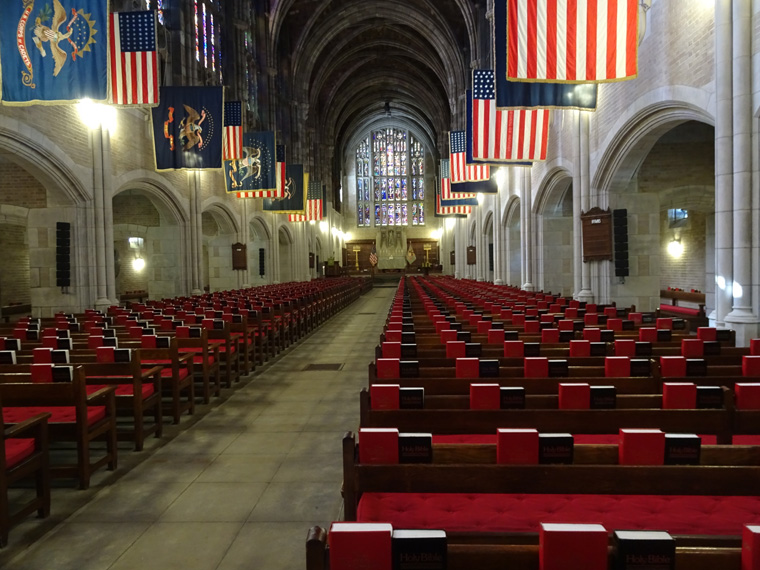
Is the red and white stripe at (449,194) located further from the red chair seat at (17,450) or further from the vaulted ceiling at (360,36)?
the red chair seat at (17,450)

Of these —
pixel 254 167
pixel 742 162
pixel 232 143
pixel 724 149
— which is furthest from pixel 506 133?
pixel 254 167

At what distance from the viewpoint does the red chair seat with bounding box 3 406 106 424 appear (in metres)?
4.76

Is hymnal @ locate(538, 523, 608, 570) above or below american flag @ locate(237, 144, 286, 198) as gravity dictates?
below

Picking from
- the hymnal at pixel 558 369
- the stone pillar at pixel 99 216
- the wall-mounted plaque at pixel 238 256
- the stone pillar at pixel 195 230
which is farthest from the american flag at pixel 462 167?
the hymnal at pixel 558 369

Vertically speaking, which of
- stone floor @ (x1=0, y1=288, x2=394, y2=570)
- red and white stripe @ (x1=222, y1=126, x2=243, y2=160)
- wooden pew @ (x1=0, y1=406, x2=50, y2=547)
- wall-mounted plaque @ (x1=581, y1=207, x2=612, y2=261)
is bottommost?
stone floor @ (x1=0, y1=288, x2=394, y2=570)

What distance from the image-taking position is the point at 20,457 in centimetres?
390

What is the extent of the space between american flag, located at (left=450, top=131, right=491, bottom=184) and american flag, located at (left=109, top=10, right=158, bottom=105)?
1050 cm

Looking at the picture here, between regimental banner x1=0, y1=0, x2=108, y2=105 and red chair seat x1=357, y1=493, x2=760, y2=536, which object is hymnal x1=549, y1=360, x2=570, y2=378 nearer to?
red chair seat x1=357, y1=493, x2=760, y2=536

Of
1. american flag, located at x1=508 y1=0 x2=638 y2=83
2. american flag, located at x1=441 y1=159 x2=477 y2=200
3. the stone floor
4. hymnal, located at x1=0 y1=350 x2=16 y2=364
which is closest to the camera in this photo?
the stone floor

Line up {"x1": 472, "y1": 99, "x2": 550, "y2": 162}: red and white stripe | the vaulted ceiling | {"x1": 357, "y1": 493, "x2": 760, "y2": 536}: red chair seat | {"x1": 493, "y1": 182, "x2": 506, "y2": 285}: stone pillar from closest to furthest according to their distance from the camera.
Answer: {"x1": 357, "y1": 493, "x2": 760, "y2": 536}: red chair seat, {"x1": 472, "y1": 99, "x2": 550, "y2": 162}: red and white stripe, {"x1": 493, "y1": 182, "x2": 506, "y2": 285}: stone pillar, the vaulted ceiling

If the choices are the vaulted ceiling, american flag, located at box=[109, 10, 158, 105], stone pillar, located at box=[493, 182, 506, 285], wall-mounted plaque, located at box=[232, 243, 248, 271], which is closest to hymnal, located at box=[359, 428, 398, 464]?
american flag, located at box=[109, 10, 158, 105]

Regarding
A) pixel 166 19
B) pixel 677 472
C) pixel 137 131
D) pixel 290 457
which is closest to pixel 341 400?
pixel 290 457

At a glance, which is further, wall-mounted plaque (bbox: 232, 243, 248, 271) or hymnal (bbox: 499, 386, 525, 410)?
wall-mounted plaque (bbox: 232, 243, 248, 271)

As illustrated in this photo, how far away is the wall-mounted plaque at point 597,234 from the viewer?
42.1ft
